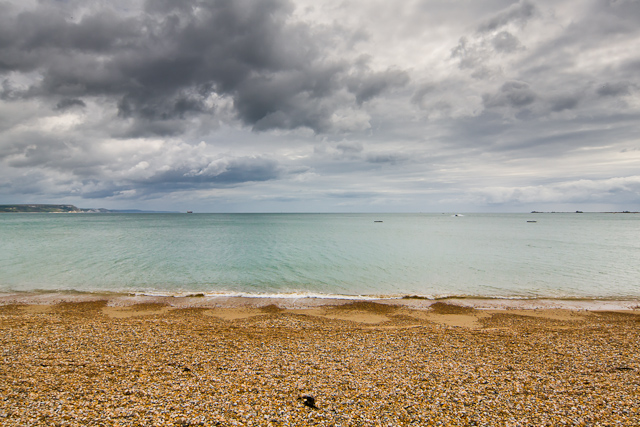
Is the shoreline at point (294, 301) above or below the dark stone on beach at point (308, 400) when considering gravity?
below

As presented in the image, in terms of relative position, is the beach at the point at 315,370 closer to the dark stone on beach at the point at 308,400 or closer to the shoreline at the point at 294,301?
the dark stone on beach at the point at 308,400

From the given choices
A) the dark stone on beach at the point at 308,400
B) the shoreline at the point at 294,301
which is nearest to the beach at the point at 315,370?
the dark stone on beach at the point at 308,400

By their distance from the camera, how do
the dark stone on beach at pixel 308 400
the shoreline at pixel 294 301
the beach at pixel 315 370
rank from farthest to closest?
1. the shoreline at pixel 294 301
2. the dark stone on beach at pixel 308 400
3. the beach at pixel 315 370

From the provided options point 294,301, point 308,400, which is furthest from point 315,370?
point 294,301

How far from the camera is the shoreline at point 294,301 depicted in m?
18.9

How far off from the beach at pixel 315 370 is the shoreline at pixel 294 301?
2.85 m

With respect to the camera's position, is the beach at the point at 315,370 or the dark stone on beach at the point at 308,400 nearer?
the beach at the point at 315,370

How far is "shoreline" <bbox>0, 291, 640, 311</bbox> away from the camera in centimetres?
1891

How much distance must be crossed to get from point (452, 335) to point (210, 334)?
402 inches

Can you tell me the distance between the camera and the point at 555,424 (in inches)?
254

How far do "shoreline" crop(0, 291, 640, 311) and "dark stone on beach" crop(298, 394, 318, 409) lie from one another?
36.8ft

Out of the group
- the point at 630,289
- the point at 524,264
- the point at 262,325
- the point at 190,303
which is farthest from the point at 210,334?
the point at 524,264

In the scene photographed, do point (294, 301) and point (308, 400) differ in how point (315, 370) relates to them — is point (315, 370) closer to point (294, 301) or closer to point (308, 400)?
point (308, 400)

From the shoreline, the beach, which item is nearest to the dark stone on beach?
the beach
